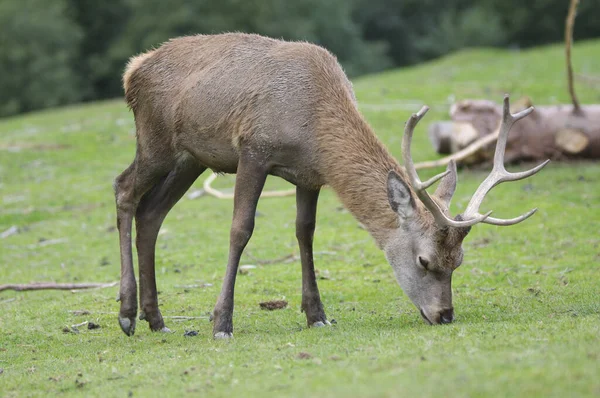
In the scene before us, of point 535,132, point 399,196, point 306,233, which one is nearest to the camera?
point 399,196

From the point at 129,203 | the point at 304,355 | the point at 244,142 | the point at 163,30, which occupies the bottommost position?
the point at 163,30

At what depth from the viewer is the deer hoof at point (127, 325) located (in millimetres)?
8469

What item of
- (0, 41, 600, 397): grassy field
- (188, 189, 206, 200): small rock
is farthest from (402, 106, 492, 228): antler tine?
(188, 189, 206, 200): small rock

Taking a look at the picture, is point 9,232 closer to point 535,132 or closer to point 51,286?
point 51,286

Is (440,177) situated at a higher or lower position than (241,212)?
higher

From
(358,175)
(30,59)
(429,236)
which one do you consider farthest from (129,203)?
(30,59)

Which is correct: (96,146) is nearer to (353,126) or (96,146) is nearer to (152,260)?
(152,260)

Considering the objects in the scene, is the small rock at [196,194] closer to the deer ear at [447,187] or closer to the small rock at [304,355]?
the deer ear at [447,187]

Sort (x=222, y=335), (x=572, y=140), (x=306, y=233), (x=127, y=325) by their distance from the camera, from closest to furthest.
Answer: (x=222, y=335)
(x=127, y=325)
(x=306, y=233)
(x=572, y=140)

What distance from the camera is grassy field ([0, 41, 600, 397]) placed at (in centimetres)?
578

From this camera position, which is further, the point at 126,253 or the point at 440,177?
the point at 126,253

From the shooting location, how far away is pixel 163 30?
160ft

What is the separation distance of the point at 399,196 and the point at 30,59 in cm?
A: 4162

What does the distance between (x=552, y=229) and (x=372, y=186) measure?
17.1 feet
